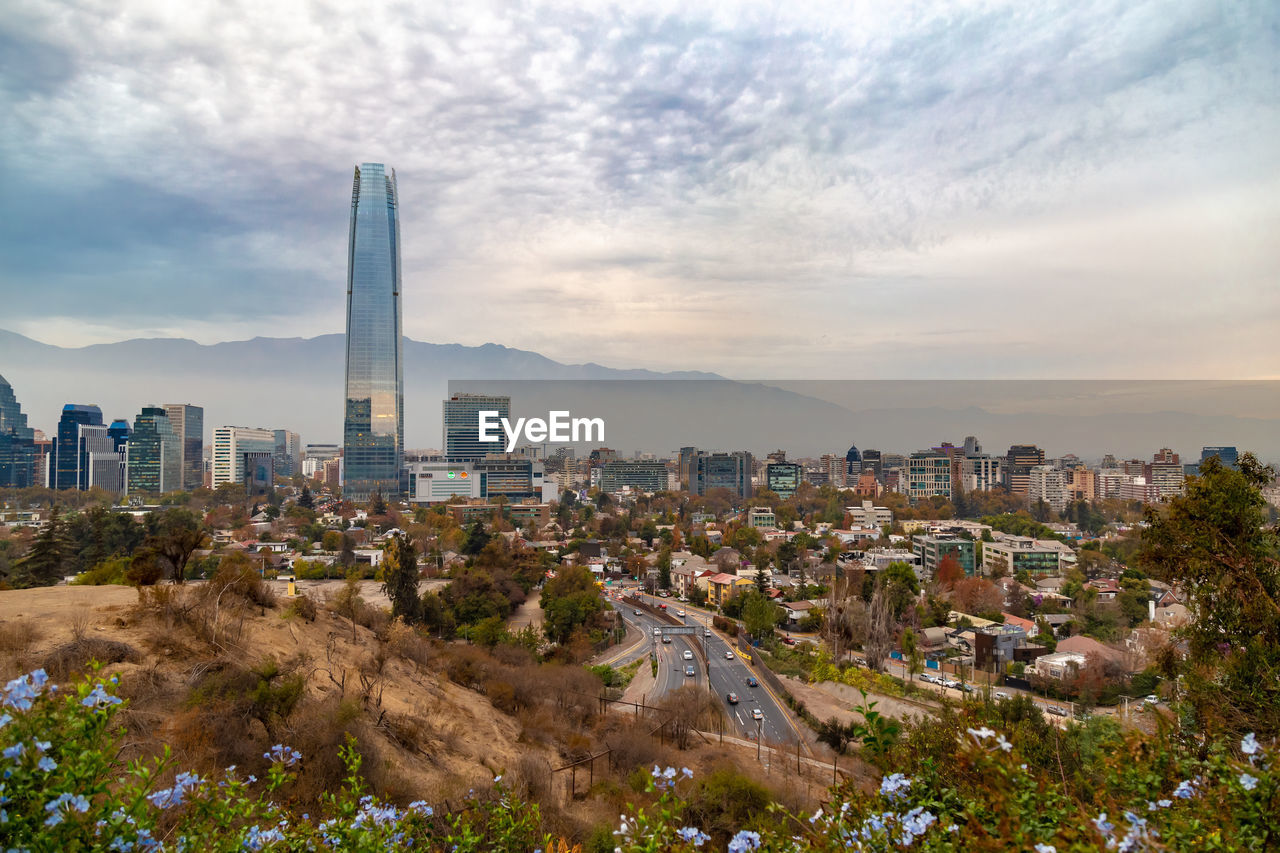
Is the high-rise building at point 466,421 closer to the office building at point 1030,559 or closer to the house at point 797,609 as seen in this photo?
the house at point 797,609

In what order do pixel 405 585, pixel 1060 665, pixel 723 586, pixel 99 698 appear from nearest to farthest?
pixel 99 698
pixel 405 585
pixel 1060 665
pixel 723 586

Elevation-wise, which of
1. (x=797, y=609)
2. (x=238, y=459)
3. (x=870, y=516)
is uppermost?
(x=238, y=459)

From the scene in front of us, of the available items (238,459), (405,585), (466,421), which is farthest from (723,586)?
(238,459)

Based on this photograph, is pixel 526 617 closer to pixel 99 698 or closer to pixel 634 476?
pixel 99 698

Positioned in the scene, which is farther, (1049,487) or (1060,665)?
(1049,487)

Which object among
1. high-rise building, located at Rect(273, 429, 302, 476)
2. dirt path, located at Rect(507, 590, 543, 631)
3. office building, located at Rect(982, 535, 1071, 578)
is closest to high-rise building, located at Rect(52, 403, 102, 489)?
high-rise building, located at Rect(273, 429, 302, 476)

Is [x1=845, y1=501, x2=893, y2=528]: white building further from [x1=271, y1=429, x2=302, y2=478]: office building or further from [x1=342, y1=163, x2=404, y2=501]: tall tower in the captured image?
[x1=271, y1=429, x2=302, y2=478]: office building

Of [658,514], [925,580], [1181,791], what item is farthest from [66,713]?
[658,514]
